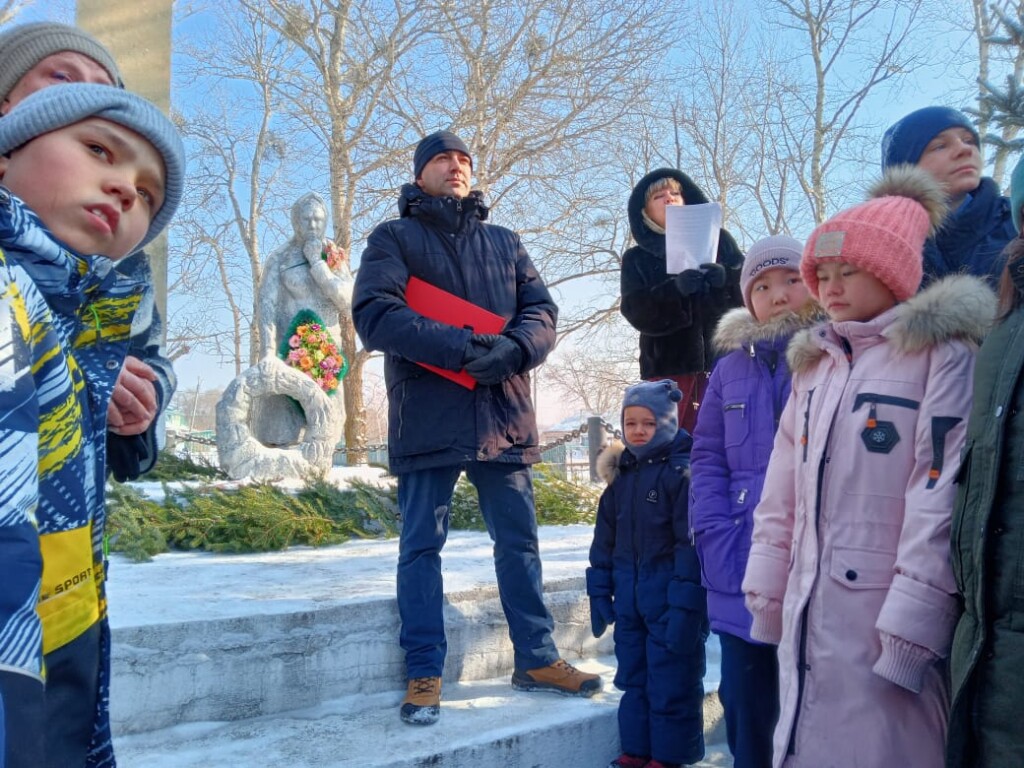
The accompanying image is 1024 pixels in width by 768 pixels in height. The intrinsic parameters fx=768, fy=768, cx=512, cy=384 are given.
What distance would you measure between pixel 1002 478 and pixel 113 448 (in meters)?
1.70

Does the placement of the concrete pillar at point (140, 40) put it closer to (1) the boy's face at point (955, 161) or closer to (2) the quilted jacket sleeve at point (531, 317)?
(2) the quilted jacket sleeve at point (531, 317)

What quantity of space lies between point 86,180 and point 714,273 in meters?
2.51

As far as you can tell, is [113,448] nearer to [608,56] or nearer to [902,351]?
[902,351]

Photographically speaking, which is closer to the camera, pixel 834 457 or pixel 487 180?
pixel 834 457

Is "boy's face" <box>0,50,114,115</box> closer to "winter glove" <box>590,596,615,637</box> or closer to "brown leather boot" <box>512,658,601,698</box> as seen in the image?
"winter glove" <box>590,596,615,637</box>

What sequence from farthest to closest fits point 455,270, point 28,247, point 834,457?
1. point 455,270
2. point 834,457
3. point 28,247

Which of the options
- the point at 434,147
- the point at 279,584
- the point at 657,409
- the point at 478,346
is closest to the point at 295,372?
the point at 279,584

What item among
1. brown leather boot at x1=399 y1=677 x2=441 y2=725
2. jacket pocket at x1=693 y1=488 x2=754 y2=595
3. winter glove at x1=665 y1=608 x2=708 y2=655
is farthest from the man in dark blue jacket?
jacket pocket at x1=693 y1=488 x2=754 y2=595

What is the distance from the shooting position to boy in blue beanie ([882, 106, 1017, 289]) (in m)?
2.29

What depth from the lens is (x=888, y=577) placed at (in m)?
1.71

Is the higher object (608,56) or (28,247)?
(608,56)

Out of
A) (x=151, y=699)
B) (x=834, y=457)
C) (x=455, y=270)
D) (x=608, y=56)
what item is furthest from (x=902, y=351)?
(x=608, y=56)

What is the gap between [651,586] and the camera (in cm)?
260

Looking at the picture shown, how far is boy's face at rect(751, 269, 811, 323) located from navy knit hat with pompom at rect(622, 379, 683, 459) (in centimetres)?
47
